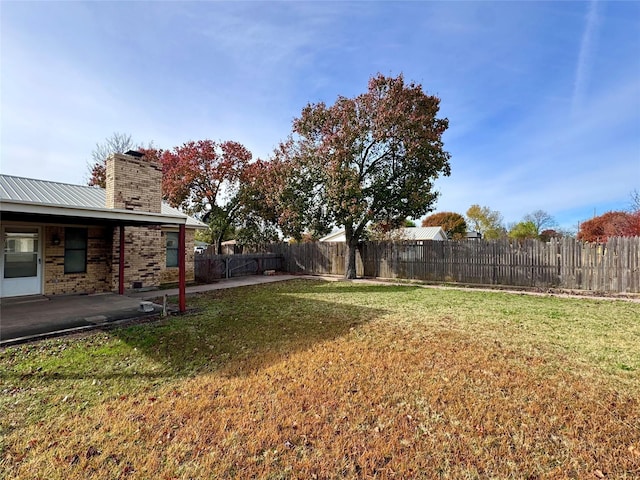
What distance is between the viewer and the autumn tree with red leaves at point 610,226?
53.3 feet

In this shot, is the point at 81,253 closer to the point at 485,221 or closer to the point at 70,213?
the point at 70,213

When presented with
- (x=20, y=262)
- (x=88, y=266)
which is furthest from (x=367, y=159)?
(x=20, y=262)

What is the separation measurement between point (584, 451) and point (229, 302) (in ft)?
26.1

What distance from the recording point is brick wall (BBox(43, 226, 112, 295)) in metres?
8.95

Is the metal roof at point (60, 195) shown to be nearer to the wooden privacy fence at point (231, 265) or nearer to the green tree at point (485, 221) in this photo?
the wooden privacy fence at point (231, 265)

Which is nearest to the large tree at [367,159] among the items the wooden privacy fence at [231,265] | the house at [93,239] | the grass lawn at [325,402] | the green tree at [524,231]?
the wooden privacy fence at [231,265]

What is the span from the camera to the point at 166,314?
709 centimetres

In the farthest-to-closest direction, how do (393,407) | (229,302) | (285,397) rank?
1. (229,302)
2. (285,397)
3. (393,407)

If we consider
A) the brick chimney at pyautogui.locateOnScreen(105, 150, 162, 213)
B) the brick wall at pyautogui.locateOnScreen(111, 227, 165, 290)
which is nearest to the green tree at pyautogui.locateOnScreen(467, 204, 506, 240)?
the brick wall at pyautogui.locateOnScreen(111, 227, 165, 290)

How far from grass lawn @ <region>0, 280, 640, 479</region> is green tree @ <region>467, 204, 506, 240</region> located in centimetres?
3870

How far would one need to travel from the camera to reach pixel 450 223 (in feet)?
137

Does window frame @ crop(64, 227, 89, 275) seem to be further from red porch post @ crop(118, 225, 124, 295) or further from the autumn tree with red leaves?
the autumn tree with red leaves

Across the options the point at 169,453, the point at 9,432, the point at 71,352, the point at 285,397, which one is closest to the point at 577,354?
the point at 285,397

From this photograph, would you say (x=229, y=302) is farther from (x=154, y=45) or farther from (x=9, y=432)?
(x=154, y=45)
